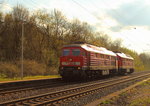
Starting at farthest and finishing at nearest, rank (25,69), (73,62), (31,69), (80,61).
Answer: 1. (31,69)
2. (25,69)
3. (73,62)
4. (80,61)

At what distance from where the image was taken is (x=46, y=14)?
3650 centimetres

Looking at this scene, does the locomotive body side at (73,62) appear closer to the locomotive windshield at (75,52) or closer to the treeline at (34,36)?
the locomotive windshield at (75,52)

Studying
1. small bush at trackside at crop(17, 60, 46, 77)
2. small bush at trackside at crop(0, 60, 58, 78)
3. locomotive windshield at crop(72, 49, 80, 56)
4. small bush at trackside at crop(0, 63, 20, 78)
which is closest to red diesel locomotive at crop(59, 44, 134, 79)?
locomotive windshield at crop(72, 49, 80, 56)

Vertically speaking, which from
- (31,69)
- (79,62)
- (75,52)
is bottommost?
(31,69)

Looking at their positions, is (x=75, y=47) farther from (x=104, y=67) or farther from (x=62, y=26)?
(x=62, y=26)

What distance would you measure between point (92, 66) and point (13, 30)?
2308 cm

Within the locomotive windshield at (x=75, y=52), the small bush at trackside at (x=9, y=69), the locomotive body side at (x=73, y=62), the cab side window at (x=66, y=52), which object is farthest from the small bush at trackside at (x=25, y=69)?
the locomotive windshield at (x=75, y=52)

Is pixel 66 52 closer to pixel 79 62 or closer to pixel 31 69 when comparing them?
pixel 79 62

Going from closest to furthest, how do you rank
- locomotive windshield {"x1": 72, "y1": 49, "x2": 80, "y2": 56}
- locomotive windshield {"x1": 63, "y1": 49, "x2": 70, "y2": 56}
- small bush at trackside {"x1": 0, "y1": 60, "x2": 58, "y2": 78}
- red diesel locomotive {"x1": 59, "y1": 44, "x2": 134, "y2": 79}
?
red diesel locomotive {"x1": 59, "y1": 44, "x2": 134, "y2": 79}, locomotive windshield {"x1": 72, "y1": 49, "x2": 80, "y2": 56}, locomotive windshield {"x1": 63, "y1": 49, "x2": 70, "y2": 56}, small bush at trackside {"x1": 0, "y1": 60, "x2": 58, "y2": 78}

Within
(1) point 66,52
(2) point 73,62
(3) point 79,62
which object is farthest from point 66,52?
(3) point 79,62

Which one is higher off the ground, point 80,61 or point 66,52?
point 66,52

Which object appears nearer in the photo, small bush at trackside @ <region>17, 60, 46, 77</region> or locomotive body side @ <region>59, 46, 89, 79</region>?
locomotive body side @ <region>59, 46, 89, 79</region>

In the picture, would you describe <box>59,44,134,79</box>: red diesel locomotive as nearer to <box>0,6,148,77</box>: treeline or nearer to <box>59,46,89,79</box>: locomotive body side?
<box>59,46,89,79</box>: locomotive body side

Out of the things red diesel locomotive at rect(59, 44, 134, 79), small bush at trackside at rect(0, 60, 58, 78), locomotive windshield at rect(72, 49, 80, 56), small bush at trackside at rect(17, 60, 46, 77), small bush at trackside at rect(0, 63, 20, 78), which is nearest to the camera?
red diesel locomotive at rect(59, 44, 134, 79)
